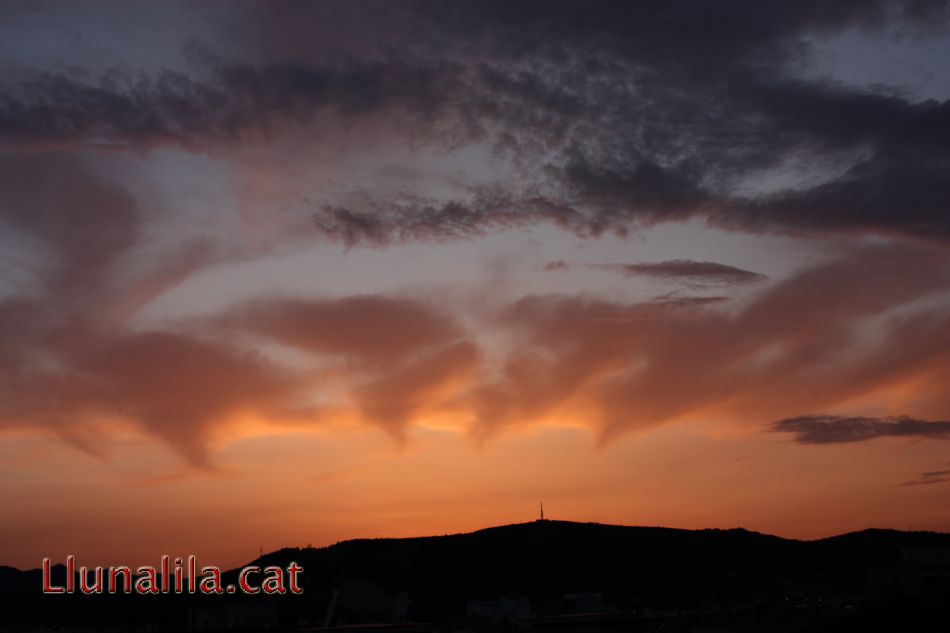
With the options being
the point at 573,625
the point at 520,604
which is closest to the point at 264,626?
the point at 573,625

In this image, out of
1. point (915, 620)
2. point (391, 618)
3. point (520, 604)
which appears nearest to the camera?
point (915, 620)

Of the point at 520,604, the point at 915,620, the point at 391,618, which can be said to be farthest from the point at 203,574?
A: the point at 915,620

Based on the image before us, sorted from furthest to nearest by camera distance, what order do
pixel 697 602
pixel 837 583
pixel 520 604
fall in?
1. pixel 837 583
2. pixel 697 602
3. pixel 520 604

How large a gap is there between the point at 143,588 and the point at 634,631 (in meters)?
51.1

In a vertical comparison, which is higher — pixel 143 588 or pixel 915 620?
pixel 143 588

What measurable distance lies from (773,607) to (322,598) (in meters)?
58.2

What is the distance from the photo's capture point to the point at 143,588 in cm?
10975

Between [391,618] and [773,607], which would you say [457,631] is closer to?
[391,618]

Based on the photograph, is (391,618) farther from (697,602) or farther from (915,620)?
(697,602)

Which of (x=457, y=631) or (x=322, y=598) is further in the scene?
(x=322, y=598)

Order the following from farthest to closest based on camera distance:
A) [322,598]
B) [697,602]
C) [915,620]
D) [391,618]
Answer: [697,602] → [391,618] → [322,598] → [915,620]

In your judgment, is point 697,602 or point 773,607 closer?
point 773,607

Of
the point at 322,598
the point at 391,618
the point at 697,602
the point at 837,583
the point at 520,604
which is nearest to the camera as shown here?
the point at 322,598

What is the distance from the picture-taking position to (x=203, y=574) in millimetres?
110750
